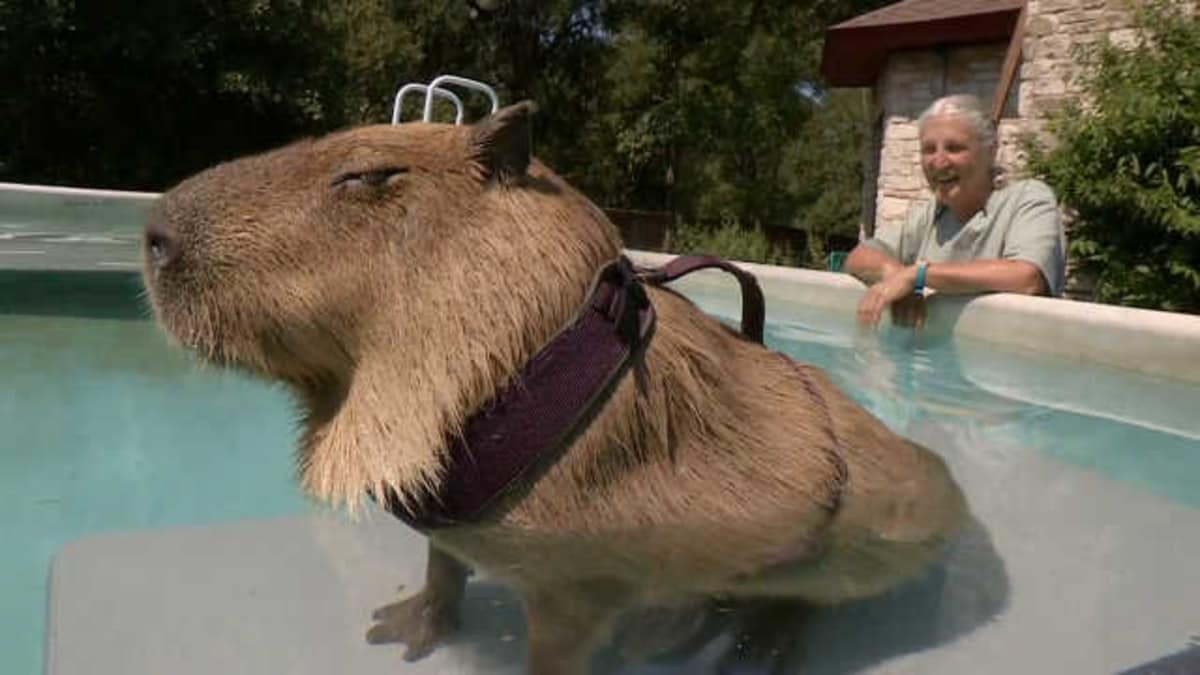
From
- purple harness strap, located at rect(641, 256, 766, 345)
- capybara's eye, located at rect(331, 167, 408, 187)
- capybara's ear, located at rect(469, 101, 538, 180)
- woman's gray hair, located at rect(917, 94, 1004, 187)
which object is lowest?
purple harness strap, located at rect(641, 256, 766, 345)

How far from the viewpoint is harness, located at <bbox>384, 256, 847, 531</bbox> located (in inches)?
47.9

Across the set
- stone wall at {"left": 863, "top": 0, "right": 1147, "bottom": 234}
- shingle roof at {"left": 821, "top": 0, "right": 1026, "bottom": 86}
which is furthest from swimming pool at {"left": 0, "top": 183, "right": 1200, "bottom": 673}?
shingle roof at {"left": 821, "top": 0, "right": 1026, "bottom": 86}

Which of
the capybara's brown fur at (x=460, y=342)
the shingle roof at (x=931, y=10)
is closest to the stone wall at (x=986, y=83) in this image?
the shingle roof at (x=931, y=10)

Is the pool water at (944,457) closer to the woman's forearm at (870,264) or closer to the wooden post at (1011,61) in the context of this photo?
the woman's forearm at (870,264)

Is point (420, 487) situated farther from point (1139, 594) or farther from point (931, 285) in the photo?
point (931, 285)

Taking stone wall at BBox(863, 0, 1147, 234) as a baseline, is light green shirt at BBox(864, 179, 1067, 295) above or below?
below

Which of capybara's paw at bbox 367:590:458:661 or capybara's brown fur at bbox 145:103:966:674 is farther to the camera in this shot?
capybara's paw at bbox 367:590:458:661

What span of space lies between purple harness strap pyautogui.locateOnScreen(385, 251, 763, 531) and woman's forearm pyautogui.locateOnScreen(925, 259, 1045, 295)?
226 centimetres

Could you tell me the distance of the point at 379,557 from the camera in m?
1.98

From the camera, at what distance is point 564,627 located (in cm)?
129

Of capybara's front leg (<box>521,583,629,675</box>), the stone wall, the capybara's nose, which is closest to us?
the capybara's nose

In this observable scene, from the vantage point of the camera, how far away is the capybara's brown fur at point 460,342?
1208 mm

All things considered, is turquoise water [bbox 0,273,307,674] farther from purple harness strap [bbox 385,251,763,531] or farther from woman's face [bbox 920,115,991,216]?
woman's face [bbox 920,115,991,216]

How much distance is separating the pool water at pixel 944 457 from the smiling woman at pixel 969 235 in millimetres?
273
